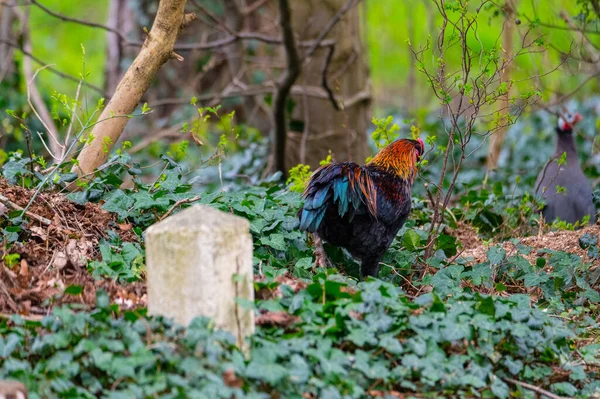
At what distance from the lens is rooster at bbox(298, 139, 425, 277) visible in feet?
16.6

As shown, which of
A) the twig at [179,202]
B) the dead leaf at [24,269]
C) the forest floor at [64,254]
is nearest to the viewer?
the forest floor at [64,254]

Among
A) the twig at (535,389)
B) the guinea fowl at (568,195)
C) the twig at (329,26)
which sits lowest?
the twig at (535,389)

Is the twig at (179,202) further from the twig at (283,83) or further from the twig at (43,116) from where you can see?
the twig at (283,83)

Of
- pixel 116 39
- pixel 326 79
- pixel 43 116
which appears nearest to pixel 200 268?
pixel 326 79

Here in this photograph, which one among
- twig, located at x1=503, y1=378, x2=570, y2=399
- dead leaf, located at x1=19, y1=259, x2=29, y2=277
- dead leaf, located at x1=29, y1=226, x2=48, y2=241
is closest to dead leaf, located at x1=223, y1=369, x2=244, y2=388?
twig, located at x1=503, y1=378, x2=570, y2=399

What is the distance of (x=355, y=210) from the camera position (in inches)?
202

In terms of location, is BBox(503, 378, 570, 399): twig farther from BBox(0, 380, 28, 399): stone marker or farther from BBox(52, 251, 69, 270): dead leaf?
BBox(52, 251, 69, 270): dead leaf

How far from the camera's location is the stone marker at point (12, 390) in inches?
112

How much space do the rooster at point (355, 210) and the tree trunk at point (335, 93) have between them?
3.85 metres

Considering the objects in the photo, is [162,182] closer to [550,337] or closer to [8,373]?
[8,373]

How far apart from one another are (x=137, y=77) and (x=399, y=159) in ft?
6.66

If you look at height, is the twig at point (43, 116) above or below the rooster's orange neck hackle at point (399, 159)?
above

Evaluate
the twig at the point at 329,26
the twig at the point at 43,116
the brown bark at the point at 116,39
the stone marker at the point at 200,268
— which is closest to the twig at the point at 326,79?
the twig at the point at 329,26

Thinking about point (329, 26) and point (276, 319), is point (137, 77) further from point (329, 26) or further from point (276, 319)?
point (329, 26)
